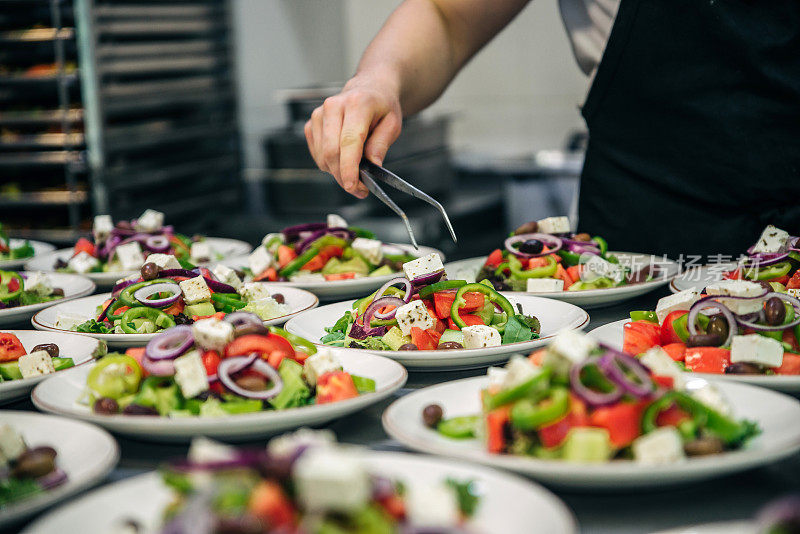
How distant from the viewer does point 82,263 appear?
2.73 metres

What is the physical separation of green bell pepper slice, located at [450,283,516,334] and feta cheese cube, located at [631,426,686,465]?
77 cm

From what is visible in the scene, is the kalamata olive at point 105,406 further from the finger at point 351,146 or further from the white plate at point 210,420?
the finger at point 351,146

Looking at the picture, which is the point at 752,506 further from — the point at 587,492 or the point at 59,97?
the point at 59,97

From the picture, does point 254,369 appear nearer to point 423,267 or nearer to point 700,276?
point 423,267

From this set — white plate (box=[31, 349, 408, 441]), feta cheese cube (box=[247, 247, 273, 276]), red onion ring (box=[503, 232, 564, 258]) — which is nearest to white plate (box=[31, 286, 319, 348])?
feta cheese cube (box=[247, 247, 273, 276])

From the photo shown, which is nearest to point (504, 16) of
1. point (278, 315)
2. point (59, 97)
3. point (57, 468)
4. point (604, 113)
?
point (604, 113)

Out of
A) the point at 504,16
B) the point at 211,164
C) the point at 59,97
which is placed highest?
the point at 504,16

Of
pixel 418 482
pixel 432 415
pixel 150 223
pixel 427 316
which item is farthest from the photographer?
pixel 150 223

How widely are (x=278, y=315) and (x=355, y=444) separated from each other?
0.76 m

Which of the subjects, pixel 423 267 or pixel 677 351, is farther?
pixel 423 267

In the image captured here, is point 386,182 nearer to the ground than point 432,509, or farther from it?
farther from it

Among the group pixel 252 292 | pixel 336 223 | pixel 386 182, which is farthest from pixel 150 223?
pixel 386 182

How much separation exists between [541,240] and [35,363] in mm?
1391

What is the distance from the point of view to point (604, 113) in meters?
2.96
